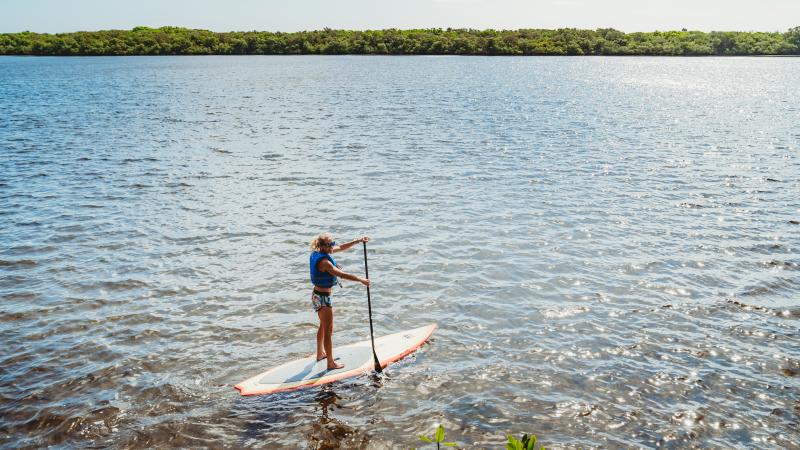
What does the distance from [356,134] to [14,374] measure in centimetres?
3307

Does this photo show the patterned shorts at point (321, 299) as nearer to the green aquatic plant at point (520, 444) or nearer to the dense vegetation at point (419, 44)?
the green aquatic plant at point (520, 444)

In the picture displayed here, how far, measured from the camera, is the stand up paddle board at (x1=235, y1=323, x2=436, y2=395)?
11595 mm

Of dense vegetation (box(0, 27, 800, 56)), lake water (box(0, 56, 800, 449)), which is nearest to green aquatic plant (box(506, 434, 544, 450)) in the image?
lake water (box(0, 56, 800, 449))

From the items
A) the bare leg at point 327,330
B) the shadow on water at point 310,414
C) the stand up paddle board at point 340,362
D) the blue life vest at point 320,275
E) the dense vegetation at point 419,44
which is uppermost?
the dense vegetation at point 419,44

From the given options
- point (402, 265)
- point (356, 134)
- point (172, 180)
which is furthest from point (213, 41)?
point (402, 265)

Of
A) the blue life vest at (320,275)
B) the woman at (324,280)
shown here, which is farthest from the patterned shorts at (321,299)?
the blue life vest at (320,275)

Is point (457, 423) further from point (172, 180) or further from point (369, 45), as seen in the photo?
point (369, 45)

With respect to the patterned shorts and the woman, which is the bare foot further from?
the patterned shorts

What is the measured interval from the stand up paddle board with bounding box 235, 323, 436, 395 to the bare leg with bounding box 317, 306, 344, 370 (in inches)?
5.4

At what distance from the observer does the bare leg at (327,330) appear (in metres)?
12.3

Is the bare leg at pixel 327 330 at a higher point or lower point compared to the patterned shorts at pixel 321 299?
lower

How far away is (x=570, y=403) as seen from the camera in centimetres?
1123

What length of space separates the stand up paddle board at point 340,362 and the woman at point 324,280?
271 mm

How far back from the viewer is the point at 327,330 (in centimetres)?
1244
